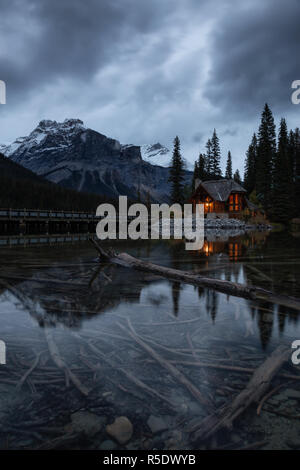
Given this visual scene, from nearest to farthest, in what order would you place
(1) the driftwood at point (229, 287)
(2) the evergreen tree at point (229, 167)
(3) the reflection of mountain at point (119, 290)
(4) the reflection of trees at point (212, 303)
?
(3) the reflection of mountain at point (119, 290) < (4) the reflection of trees at point (212, 303) < (1) the driftwood at point (229, 287) < (2) the evergreen tree at point (229, 167)

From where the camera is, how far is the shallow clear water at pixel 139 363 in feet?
8.36

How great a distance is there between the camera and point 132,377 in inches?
135

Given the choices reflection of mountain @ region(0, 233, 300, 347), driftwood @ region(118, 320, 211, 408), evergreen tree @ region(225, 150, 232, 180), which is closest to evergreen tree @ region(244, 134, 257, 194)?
evergreen tree @ region(225, 150, 232, 180)

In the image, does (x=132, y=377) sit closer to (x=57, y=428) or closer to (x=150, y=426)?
(x=150, y=426)

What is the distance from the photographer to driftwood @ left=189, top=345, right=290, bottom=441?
99.6 inches

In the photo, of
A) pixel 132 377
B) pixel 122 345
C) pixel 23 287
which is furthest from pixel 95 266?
pixel 132 377

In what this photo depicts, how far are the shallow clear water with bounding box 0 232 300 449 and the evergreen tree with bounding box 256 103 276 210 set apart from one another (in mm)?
61377

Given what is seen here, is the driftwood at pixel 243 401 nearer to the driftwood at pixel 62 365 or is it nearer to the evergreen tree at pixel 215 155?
the driftwood at pixel 62 365

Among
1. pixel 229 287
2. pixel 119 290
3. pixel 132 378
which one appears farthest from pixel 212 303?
pixel 132 378

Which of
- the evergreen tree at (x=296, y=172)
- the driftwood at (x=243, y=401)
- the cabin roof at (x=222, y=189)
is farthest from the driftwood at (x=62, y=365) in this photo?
the evergreen tree at (x=296, y=172)

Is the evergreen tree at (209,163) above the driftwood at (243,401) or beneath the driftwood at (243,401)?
above

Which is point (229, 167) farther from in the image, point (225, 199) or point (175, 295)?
→ point (175, 295)

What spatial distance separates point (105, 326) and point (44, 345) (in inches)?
45.0

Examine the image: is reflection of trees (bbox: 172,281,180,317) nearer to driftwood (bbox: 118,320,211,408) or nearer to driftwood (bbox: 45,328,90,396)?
driftwood (bbox: 118,320,211,408)
